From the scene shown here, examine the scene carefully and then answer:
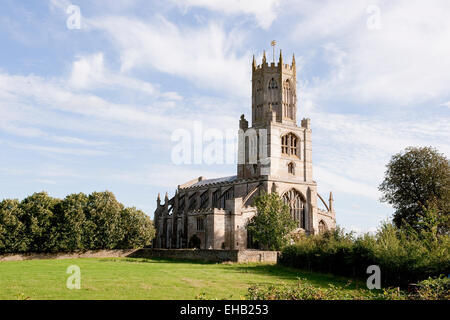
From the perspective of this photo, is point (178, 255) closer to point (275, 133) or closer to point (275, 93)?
point (275, 133)

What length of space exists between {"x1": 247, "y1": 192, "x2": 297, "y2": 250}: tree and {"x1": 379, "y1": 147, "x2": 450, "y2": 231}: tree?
1368cm

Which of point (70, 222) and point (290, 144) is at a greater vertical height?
point (290, 144)

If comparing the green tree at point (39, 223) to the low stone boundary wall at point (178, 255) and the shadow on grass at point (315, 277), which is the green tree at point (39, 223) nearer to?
the low stone boundary wall at point (178, 255)

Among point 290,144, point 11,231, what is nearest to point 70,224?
point 11,231

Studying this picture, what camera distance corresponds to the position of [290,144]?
69.4m

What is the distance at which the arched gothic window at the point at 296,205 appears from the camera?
212ft

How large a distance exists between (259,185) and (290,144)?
31.6 ft

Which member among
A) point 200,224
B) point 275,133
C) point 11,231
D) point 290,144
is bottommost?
point 11,231

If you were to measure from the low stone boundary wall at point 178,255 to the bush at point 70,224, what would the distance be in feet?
2.23

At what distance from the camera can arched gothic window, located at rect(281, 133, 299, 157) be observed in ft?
226

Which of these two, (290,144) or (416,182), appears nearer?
(416,182)

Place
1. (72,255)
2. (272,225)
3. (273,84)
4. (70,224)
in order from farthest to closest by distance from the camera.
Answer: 1. (273,84)
2. (72,255)
3. (70,224)
4. (272,225)

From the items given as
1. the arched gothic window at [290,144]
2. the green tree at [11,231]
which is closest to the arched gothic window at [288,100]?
the arched gothic window at [290,144]
